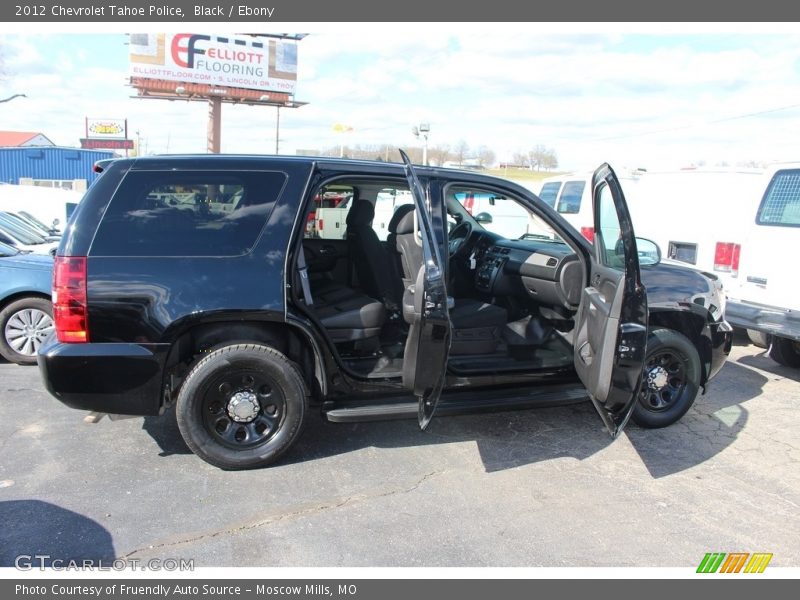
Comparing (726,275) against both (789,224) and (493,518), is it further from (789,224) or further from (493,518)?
(493,518)

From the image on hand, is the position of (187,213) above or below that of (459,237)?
above

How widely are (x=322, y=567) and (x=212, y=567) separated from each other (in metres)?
0.52

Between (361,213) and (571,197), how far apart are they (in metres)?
7.84

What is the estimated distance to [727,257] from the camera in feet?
21.6

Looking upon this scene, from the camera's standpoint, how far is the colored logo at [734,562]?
304 cm

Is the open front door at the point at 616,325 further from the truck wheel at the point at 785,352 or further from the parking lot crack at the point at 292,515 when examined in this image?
the truck wheel at the point at 785,352

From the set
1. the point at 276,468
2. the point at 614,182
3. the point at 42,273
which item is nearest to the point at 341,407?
the point at 276,468

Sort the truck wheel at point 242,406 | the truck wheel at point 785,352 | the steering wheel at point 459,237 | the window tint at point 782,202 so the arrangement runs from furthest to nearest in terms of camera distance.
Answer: the truck wheel at point 785,352 < the window tint at point 782,202 < the steering wheel at point 459,237 < the truck wheel at point 242,406

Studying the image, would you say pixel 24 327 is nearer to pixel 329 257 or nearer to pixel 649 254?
pixel 329 257

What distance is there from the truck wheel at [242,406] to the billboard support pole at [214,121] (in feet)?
122

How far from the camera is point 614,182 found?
3715 millimetres

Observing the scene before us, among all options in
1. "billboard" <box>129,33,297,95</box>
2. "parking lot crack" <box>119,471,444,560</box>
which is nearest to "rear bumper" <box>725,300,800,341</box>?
"parking lot crack" <box>119,471,444,560</box>

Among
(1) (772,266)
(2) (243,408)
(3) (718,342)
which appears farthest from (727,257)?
(2) (243,408)

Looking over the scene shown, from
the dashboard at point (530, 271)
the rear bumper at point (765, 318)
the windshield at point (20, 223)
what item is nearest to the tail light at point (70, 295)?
the dashboard at point (530, 271)
